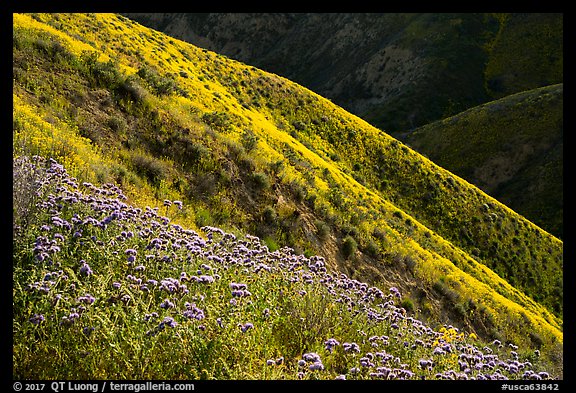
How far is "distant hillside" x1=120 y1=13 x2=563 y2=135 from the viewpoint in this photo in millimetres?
77188

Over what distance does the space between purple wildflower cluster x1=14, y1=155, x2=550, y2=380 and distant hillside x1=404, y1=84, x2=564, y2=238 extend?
143 ft

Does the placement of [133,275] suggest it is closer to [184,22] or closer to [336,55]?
[336,55]

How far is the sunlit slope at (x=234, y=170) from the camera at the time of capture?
11195 millimetres

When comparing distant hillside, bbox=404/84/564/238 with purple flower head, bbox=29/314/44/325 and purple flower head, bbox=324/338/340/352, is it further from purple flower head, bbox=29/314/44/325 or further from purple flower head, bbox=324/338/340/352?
purple flower head, bbox=29/314/44/325

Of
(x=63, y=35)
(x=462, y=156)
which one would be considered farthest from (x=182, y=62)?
(x=462, y=156)

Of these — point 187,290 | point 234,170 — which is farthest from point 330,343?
point 234,170

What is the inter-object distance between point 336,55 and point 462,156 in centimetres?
5390

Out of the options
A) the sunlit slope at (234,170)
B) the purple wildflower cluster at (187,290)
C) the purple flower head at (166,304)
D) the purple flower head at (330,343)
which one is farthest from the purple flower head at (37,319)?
the sunlit slope at (234,170)

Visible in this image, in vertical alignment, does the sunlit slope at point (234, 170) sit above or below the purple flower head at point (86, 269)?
below

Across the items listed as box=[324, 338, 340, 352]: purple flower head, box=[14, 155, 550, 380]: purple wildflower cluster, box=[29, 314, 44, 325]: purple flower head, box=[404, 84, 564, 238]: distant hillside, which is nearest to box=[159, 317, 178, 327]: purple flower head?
box=[14, 155, 550, 380]: purple wildflower cluster

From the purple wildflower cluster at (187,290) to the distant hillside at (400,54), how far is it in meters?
66.7

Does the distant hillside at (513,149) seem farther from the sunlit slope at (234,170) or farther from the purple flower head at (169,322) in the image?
the purple flower head at (169,322)

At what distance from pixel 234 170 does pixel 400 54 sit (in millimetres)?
82033

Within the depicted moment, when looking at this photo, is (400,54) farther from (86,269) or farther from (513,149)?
(86,269)
